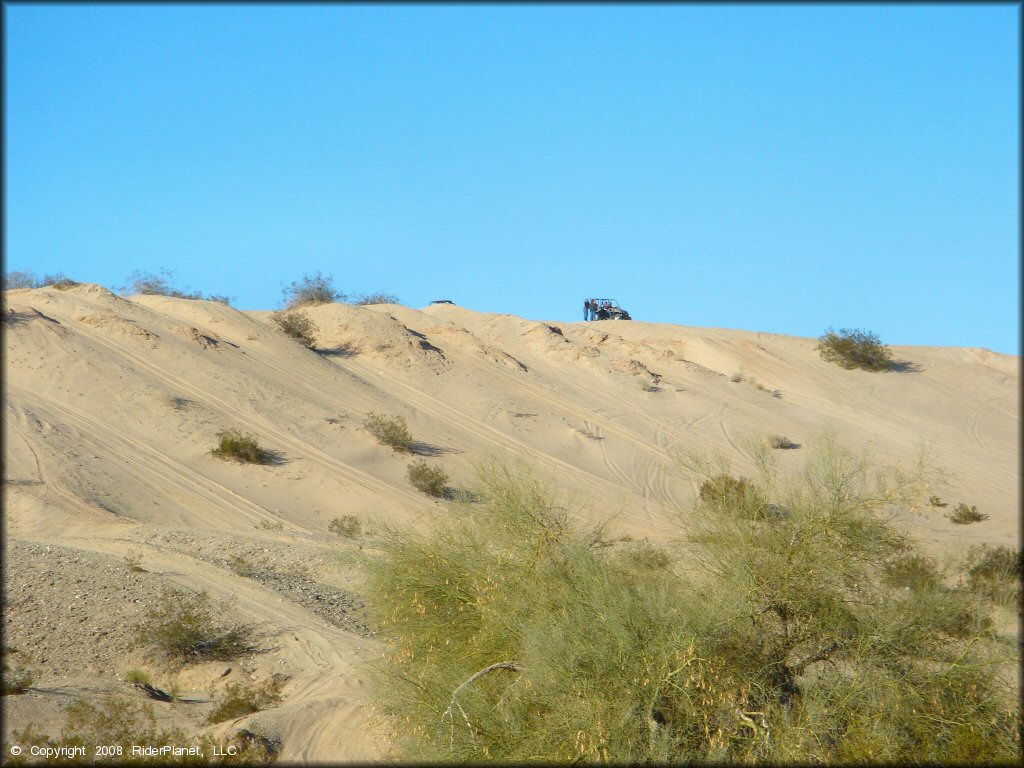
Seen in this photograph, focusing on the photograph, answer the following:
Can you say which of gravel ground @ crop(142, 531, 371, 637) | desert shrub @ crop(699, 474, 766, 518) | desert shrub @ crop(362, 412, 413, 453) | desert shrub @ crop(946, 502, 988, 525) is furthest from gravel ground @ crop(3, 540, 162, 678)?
desert shrub @ crop(946, 502, 988, 525)

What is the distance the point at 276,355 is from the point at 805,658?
1161 inches

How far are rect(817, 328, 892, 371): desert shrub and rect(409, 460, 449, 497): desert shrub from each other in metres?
28.2

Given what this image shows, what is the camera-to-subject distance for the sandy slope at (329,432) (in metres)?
15.3

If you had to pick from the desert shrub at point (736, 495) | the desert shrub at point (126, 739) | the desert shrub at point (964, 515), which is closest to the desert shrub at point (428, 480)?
the desert shrub at point (964, 515)

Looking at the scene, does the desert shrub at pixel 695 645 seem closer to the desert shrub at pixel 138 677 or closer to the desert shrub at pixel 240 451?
the desert shrub at pixel 138 677

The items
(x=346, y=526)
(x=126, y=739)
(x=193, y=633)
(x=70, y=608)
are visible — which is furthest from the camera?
(x=346, y=526)

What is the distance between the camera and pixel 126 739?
1023 cm

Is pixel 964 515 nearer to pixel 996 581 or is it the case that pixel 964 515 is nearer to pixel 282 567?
pixel 996 581

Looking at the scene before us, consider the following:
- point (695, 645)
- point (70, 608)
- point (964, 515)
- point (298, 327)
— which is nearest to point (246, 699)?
point (70, 608)

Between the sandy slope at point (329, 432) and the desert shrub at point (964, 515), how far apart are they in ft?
1.79

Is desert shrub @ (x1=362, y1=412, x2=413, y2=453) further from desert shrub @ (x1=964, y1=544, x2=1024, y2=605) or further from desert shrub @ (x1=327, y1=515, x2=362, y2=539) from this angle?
desert shrub @ (x1=964, y1=544, x2=1024, y2=605)

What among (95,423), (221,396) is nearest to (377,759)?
(95,423)

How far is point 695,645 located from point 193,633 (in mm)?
8505

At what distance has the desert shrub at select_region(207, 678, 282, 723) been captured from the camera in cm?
A: 1245
